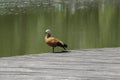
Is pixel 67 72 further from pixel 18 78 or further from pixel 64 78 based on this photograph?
pixel 18 78

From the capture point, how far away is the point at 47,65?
12.6ft

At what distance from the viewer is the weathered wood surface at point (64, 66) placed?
3.44 m

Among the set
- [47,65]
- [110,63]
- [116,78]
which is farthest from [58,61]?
[116,78]

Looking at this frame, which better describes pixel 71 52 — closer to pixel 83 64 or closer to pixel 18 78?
pixel 83 64

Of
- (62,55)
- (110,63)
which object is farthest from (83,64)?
(62,55)

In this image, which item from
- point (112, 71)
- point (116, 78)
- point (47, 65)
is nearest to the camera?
point (116, 78)

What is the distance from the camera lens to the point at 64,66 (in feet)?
12.5

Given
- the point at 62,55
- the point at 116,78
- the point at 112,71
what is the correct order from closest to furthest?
1. the point at 116,78
2. the point at 112,71
3. the point at 62,55

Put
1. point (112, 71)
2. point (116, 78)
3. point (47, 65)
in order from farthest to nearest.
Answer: point (47, 65) < point (112, 71) < point (116, 78)

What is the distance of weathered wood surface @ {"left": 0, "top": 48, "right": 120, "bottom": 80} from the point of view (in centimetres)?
344

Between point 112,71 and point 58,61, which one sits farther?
point 58,61

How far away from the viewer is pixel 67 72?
11.7ft

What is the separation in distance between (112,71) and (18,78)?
2.47 ft

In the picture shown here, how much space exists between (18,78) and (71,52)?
4.17 feet
